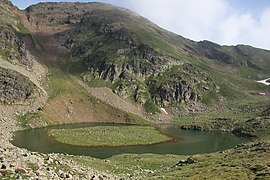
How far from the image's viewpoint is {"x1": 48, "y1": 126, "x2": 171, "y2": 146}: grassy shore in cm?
12775

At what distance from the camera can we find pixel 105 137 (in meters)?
137

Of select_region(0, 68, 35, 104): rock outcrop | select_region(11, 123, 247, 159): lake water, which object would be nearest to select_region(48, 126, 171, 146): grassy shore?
select_region(11, 123, 247, 159): lake water

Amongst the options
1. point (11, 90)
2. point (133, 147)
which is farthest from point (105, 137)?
point (11, 90)

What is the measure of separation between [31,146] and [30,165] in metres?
86.6

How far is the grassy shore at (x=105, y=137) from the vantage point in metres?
128

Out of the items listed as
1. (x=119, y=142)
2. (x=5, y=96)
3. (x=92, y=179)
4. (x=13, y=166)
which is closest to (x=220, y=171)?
(x=92, y=179)

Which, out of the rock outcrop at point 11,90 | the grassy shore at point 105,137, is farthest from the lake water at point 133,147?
the rock outcrop at point 11,90

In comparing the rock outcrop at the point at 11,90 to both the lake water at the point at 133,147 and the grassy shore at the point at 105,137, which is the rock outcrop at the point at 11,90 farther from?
the grassy shore at the point at 105,137

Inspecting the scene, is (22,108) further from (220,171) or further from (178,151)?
(220,171)

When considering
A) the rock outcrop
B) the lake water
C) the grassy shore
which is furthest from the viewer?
the rock outcrop

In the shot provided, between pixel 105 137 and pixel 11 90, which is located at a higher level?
pixel 11 90

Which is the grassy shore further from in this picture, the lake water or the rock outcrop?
the rock outcrop

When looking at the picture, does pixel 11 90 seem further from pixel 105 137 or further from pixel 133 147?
pixel 133 147

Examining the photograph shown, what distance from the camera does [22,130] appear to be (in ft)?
505
